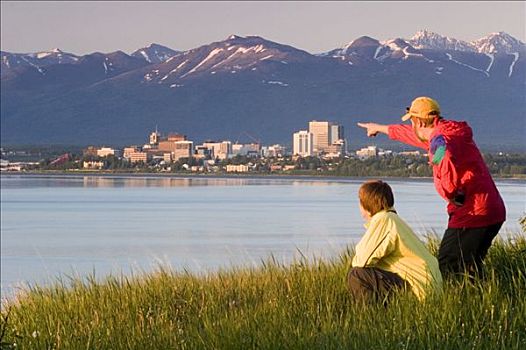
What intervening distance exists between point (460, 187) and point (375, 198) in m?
0.61

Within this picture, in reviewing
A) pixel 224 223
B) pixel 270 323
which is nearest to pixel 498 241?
pixel 270 323

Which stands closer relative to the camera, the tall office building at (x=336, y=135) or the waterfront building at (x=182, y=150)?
the waterfront building at (x=182, y=150)

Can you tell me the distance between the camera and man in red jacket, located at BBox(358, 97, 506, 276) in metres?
7.08

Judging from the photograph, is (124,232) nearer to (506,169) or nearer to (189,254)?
(189,254)

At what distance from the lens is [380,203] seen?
6824mm

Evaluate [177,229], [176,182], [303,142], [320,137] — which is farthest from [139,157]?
[177,229]

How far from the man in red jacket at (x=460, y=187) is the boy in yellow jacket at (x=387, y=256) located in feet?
1.32

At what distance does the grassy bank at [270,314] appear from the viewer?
6.19m

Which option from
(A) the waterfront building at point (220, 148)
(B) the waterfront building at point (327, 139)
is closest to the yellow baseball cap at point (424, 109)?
(B) the waterfront building at point (327, 139)

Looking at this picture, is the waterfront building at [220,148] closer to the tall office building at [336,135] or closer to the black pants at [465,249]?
the tall office building at [336,135]

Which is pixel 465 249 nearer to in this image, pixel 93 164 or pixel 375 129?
pixel 375 129

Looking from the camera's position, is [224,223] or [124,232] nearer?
[124,232]

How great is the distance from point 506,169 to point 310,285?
63684 mm

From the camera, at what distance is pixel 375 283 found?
689cm
